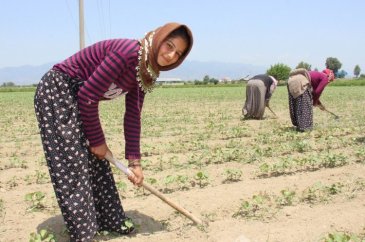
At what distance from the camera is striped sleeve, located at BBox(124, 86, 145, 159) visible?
291 centimetres

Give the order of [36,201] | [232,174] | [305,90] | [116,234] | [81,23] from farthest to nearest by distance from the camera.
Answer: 1. [81,23]
2. [305,90]
3. [232,174]
4. [36,201]
5. [116,234]

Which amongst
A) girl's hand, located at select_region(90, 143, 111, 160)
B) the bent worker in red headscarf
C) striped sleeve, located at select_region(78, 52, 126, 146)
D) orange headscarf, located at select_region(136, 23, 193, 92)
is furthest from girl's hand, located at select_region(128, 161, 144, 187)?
the bent worker in red headscarf

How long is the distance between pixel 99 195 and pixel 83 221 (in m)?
0.31

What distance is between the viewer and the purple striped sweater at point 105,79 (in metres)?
2.57

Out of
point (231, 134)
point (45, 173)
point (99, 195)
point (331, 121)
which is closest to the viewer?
point (99, 195)

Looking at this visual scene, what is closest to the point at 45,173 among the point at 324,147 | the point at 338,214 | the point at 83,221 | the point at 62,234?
the point at 62,234

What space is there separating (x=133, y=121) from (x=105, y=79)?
1.60 ft

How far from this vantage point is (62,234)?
3.25 metres

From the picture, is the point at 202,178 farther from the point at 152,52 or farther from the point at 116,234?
the point at 152,52

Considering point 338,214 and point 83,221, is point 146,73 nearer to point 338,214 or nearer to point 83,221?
point 83,221

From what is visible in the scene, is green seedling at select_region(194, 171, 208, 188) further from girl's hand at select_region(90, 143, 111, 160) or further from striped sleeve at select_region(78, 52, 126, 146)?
striped sleeve at select_region(78, 52, 126, 146)

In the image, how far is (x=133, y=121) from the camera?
298 centimetres

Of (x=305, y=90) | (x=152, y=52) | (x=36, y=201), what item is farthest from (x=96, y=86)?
(x=305, y=90)

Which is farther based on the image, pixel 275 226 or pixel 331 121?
pixel 331 121
